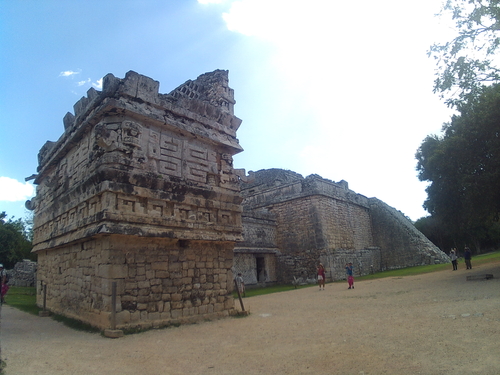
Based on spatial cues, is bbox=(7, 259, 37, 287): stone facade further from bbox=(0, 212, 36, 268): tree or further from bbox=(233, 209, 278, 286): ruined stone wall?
bbox=(233, 209, 278, 286): ruined stone wall

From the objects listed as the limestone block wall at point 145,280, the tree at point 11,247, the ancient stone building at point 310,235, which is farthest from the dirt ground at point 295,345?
the tree at point 11,247

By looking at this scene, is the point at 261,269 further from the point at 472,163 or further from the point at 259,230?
the point at 472,163

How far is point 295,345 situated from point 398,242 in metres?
21.7

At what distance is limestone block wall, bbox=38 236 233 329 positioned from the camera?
664 centimetres

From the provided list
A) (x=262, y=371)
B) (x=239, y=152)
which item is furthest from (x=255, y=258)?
(x=262, y=371)

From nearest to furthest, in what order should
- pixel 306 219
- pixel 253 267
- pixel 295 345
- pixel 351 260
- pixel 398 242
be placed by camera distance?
pixel 295 345, pixel 253 267, pixel 306 219, pixel 351 260, pixel 398 242

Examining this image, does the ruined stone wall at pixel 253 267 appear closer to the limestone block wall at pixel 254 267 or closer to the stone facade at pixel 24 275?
the limestone block wall at pixel 254 267

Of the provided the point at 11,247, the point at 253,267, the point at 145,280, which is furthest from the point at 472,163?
the point at 11,247

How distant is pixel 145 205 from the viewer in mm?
7320

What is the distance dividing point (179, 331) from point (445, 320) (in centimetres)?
500

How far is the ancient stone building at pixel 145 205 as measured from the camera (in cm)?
681

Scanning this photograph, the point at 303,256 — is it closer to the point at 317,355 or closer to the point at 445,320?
the point at 445,320

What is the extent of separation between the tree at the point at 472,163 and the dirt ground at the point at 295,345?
610cm

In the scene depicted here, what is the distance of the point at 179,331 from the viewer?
6.75 m
